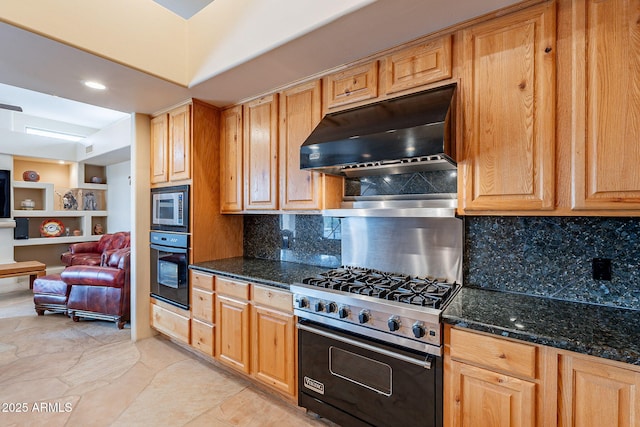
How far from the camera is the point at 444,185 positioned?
206 centimetres

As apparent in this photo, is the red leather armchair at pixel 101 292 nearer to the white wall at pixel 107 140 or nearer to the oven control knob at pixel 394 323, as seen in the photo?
the white wall at pixel 107 140

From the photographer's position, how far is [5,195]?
5684 mm

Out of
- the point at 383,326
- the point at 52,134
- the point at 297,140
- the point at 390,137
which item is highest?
the point at 52,134

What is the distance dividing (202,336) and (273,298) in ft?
3.30

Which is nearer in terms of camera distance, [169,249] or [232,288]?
[232,288]

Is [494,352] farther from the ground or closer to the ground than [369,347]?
farther from the ground

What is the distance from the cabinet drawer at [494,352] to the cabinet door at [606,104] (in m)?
0.73

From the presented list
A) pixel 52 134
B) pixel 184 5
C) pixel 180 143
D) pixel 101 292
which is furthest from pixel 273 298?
pixel 52 134

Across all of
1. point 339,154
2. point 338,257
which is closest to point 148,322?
point 338,257

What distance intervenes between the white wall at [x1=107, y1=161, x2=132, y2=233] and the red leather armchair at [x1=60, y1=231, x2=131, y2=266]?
98 cm

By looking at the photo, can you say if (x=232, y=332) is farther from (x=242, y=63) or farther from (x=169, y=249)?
(x=242, y=63)

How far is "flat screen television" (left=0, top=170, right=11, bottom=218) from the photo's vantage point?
566 cm

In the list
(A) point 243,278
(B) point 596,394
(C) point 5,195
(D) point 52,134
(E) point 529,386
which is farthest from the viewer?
(D) point 52,134

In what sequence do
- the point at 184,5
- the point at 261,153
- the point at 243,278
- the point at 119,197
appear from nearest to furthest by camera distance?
the point at 243,278
the point at 184,5
the point at 261,153
the point at 119,197
